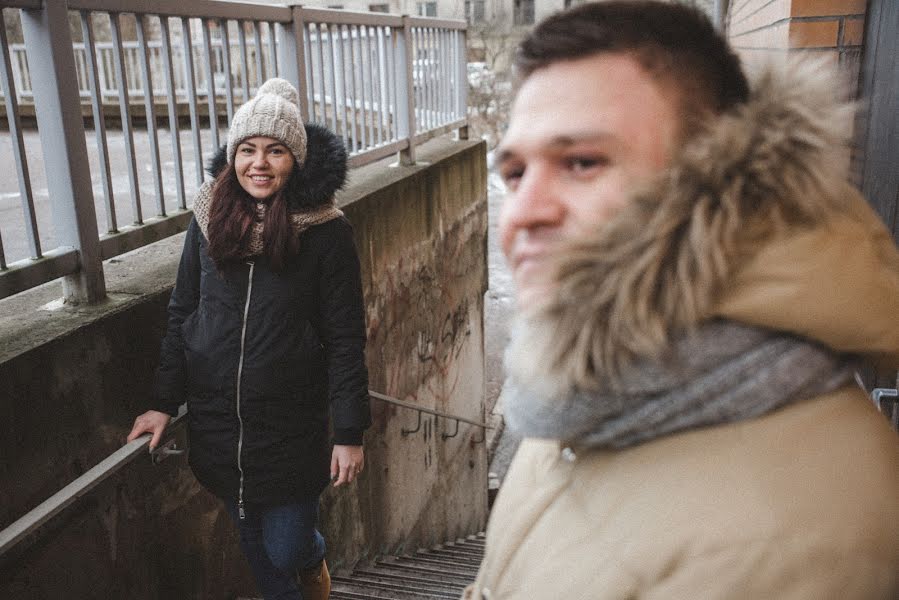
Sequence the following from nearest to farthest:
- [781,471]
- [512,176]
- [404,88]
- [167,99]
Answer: [781,471] → [512,176] → [167,99] → [404,88]

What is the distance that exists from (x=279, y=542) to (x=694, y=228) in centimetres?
228

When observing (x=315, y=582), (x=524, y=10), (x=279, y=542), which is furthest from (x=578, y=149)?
(x=524, y=10)

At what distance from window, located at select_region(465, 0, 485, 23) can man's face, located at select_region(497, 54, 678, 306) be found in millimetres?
41923

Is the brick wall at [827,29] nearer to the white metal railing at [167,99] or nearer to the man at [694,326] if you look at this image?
the man at [694,326]

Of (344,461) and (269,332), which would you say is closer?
(269,332)

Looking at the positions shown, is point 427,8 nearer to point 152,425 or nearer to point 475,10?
point 475,10

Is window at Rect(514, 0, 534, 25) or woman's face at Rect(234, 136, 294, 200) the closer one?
woman's face at Rect(234, 136, 294, 200)

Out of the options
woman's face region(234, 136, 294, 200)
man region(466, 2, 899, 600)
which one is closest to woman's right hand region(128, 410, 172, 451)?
woman's face region(234, 136, 294, 200)

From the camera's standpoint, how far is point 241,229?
2.49 meters

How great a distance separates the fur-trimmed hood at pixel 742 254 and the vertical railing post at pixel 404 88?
520 centimetres

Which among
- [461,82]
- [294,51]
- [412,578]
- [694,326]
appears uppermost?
[294,51]

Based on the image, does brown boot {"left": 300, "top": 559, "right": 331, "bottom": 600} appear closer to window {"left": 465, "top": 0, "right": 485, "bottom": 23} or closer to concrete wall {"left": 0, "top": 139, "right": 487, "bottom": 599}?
concrete wall {"left": 0, "top": 139, "right": 487, "bottom": 599}

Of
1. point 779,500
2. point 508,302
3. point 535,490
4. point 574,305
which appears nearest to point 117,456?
point 535,490

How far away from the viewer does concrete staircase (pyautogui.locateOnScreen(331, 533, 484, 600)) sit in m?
4.35
